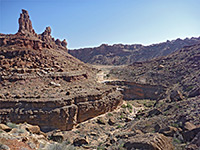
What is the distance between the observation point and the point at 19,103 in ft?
58.3

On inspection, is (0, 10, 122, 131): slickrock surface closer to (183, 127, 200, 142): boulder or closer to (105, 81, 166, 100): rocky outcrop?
(105, 81, 166, 100): rocky outcrop

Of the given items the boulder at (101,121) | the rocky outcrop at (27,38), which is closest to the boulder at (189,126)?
the boulder at (101,121)

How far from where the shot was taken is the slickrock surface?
1711cm

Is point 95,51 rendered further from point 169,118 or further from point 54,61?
point 169,118

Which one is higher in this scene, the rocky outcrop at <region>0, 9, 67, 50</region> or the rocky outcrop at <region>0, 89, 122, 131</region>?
the rocky outcrop at <region>0, 9, 67, 50</region>

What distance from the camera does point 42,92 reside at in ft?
68.2

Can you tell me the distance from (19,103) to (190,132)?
16003 mm

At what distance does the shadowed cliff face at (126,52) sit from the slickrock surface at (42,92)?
60.1 metres

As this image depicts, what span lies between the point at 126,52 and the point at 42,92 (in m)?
79.4

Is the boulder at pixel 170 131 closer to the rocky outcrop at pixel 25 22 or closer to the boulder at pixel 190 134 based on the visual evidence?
the boulder at pixel 190 134

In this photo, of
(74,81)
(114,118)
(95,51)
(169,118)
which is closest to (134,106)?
(114,118)

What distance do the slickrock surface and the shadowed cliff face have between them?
6015 centimetres

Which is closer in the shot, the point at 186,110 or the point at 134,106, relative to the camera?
the point at 186,110

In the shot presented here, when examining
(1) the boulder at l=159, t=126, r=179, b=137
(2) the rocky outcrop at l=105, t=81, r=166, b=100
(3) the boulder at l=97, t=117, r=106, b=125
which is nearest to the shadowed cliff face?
(2) the rocky outcrop at l=105, t=81, r=166, b=100
